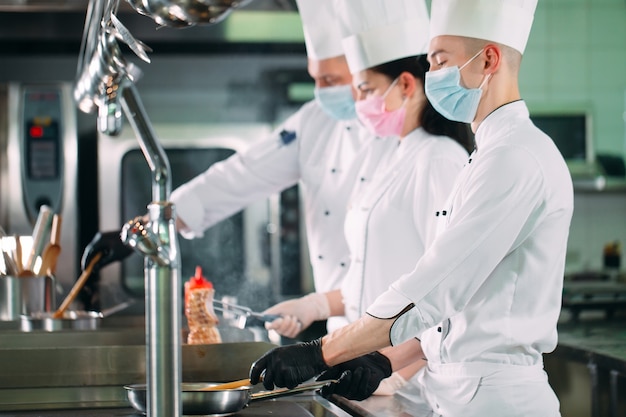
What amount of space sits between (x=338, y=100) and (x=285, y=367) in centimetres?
113

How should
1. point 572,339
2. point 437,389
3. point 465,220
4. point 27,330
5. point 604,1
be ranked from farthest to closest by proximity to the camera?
point 604,1, point 572,339, point 27,330, point 437,389, point 465,220

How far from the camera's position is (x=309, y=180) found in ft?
8.87

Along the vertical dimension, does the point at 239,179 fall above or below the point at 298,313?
above

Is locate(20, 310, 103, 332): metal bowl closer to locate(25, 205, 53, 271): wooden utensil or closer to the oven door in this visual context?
locate(25, 205, 53, 271): wooden utensil

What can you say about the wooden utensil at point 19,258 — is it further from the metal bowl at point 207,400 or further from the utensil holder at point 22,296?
the metal bowl at point 207,400

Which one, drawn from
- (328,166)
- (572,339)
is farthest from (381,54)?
(572,339)

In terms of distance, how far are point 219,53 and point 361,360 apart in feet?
8.02

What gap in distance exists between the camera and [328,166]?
262 cm

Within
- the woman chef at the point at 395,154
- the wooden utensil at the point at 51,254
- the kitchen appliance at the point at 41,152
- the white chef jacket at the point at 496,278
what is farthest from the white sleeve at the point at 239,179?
the white chef jacket at the point at 496,278

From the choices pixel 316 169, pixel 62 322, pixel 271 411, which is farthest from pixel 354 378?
pixel 316 169

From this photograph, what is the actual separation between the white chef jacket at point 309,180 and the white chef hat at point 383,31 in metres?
0.41

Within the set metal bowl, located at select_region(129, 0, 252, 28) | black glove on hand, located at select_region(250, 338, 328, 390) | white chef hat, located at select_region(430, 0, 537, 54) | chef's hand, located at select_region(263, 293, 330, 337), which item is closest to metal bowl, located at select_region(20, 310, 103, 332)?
chef's hand, located at select_region(263, 293, 330, 337)

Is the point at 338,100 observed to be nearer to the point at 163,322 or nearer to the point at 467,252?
the point at 467,252

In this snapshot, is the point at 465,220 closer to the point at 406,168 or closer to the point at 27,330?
the point at 406,168
